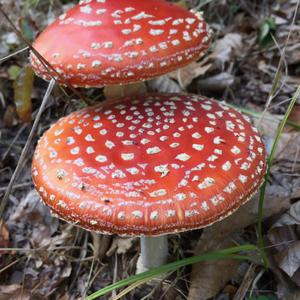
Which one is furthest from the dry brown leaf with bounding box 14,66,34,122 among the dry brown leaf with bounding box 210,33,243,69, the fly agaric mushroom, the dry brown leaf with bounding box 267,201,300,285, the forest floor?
the dry brown leaf with bounding box 267,201,300,285

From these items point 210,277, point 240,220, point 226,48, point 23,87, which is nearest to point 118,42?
point 23,87

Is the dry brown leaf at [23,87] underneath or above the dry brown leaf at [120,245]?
above

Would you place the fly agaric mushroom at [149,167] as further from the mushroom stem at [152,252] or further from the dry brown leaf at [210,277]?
the dry brown leaf at [210,277]

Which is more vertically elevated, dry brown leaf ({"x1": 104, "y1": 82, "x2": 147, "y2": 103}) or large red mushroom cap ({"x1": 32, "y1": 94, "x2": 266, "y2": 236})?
large red mushroom cap ({"x1": 32, "y1": 94, "x2": 266, "y2": 236})

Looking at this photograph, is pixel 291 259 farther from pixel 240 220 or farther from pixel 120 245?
pixel 120 245

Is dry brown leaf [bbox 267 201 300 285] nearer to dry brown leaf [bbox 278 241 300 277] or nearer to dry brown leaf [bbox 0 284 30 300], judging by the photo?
dry brown leaf [bbox 278 241 300 277]

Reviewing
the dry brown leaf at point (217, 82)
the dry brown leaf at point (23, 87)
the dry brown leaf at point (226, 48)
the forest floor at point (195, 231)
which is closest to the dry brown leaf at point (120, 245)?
the forest floor at point (195, 231)
